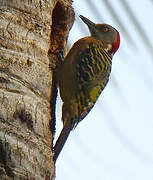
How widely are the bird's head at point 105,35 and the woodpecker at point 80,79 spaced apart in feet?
1.74

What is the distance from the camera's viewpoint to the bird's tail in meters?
3.55

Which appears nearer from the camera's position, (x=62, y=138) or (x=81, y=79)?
(x=62, y=138)

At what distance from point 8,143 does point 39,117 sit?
1.35 ft

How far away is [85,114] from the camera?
4.41 meters

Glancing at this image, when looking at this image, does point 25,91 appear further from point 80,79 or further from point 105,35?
point 105,35

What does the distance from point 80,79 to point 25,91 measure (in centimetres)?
184

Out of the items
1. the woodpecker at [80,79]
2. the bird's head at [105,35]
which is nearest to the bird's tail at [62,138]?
the woodpecker at [80,79]

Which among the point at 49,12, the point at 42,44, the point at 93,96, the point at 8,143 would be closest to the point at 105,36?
Result: the point at 93,96

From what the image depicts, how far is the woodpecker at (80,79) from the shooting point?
4184mm

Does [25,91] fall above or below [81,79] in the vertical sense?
above

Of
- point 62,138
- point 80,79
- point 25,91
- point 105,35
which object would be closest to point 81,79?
point 80,79

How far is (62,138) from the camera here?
3900 millimetres

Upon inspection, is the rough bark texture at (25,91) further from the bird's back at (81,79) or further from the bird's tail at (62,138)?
the bird's back at (81,79)

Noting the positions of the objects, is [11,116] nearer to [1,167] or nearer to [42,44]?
[1,167]
